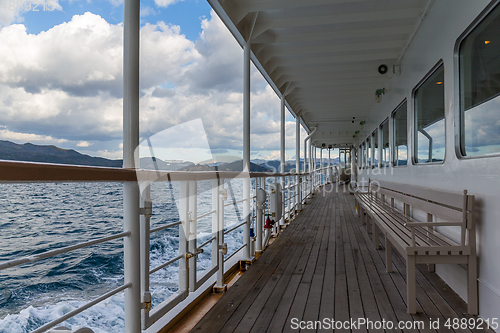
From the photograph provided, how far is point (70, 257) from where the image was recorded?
4.68 m

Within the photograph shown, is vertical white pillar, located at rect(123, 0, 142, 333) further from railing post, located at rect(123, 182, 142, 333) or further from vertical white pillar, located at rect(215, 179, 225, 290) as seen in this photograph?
vertical white pillar, located at rect(215, 179, 225, 290)

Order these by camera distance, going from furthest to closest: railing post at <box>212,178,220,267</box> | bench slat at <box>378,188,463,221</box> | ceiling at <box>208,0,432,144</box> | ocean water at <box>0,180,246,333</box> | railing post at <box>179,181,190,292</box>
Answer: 1. ceiling at <box>208,0,432,144</box>
2. ocean water at <box>0,180,246,333</box>
3. railing post at <box>212,178,220,267</box>
4. bench slat at <box>378,188,463,221</box>
5. railing post at <box>179,181,190,292</box>

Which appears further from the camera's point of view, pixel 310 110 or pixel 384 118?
pixel 310 110

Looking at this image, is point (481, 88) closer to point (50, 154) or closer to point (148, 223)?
point (148, 223)

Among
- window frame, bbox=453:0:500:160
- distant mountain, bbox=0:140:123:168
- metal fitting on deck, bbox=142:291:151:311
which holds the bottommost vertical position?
metal fitting on deck, bbox=142:291:151:311

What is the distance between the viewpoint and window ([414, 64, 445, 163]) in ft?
6.77

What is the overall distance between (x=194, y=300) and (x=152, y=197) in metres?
0.70

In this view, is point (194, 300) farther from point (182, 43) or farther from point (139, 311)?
point (182, 43)

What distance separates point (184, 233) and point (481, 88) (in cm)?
150

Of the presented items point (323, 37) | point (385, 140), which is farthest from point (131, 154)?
point (385, 140)

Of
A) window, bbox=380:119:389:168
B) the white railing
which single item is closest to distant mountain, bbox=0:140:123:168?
the white railing

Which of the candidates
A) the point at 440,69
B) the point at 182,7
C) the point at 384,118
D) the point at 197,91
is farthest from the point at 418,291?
the point at 197,91

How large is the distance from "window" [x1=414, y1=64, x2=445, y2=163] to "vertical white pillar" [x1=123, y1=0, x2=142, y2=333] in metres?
1.83

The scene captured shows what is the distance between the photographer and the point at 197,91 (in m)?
5.69
